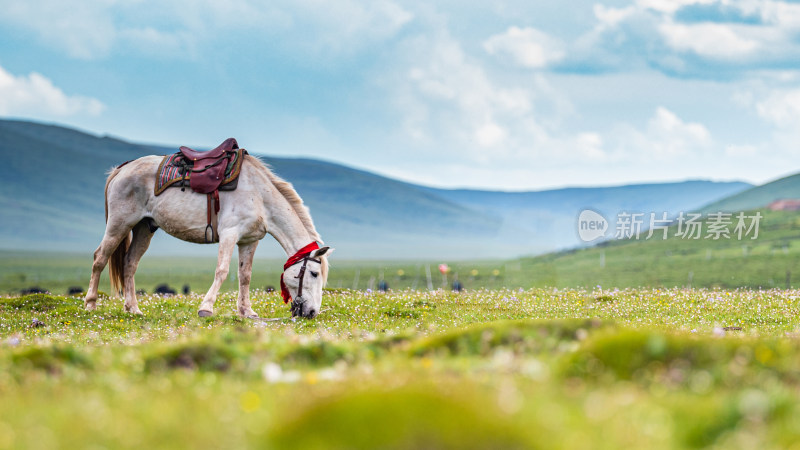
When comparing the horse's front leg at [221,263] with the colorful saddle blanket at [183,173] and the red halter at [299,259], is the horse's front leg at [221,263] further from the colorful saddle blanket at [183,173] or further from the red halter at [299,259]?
the red halter at [299,259]

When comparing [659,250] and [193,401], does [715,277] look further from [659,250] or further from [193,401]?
[193,401]

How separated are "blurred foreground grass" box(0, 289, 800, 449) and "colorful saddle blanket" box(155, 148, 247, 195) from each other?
33.6 feet

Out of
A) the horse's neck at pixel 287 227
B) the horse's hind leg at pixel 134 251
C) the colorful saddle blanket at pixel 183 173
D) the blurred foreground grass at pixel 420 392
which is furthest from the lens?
Result: the horse's hind leg at pixel 134 251

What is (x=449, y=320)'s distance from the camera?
21.8 meters

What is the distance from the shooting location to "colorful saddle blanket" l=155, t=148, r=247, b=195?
23.0 metres

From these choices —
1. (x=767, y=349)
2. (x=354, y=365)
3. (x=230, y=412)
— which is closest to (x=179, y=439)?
(x=230, y=412)

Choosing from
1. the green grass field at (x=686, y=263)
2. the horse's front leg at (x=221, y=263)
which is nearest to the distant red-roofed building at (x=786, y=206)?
the green grass field at (x=686, y=263)

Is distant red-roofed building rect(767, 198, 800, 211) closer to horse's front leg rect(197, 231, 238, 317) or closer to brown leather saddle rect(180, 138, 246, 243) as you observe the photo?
brown leather saddle rect(180, 138, 246, 243)

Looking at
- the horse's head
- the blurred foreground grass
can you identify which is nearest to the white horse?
the horse's head

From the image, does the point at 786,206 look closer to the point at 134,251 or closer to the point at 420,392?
the point at 134,251

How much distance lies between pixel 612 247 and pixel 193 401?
5749 inches

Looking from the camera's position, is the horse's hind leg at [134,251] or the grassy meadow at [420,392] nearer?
the grassy meadow at [420,392]

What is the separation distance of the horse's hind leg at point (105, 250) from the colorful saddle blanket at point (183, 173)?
188 centimetres

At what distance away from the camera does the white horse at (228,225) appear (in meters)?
22.1
